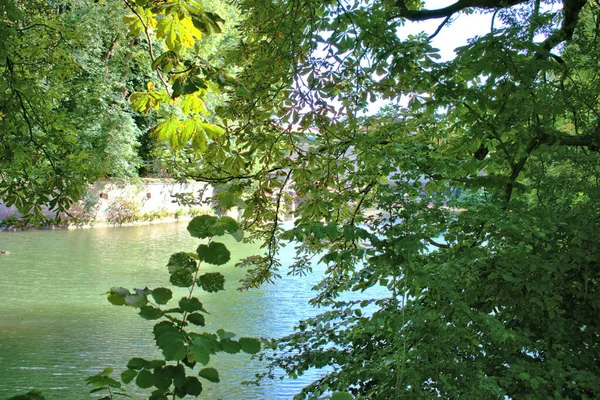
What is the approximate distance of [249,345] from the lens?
3.39 ft

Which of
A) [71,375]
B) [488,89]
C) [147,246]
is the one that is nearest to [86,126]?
[147,246]

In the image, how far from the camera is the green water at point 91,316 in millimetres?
5070

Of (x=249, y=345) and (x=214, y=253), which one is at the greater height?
(x=214, y=253)

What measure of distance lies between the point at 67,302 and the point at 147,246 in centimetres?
571

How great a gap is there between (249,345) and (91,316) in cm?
693

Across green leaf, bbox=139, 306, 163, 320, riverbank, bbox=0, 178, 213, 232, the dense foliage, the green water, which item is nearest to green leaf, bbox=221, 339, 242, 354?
green leaf, bbox=139, 306, 163, 320

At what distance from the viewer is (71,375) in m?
5.20

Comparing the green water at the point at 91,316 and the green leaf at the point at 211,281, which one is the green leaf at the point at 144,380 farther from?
the green water at the point at 91,316

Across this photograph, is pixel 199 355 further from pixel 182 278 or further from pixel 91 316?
pixel 91 316

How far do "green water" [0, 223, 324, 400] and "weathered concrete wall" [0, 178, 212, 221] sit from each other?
3.96 metres

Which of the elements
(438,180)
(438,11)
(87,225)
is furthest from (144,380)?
(87,225)

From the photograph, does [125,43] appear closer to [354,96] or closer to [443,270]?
[354,96]

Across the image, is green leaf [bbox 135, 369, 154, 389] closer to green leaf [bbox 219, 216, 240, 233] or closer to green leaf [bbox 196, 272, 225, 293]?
green leaf [bbox 196, 272, 225, 293]

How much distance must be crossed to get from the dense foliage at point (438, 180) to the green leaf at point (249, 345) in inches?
11.4
